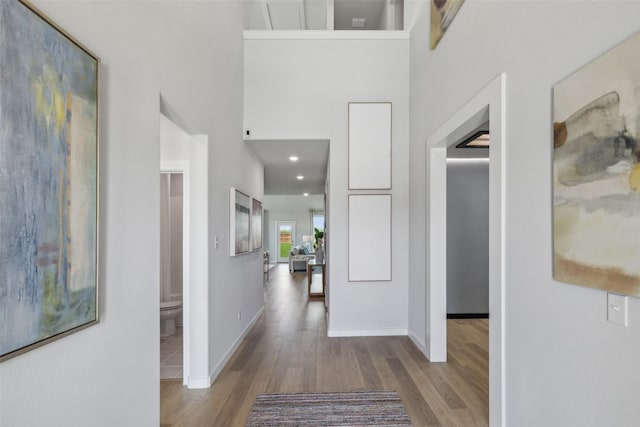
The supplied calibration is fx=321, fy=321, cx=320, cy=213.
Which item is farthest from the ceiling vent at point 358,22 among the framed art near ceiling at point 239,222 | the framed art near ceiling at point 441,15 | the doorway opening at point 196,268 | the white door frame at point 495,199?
the doorway opening at point 196,268

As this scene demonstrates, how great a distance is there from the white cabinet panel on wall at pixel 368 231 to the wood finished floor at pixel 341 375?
34.1 inches

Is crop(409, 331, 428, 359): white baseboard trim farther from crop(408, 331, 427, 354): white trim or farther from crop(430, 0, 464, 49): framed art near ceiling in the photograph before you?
crop(430, 0, 464, 49): framed art near ceiling

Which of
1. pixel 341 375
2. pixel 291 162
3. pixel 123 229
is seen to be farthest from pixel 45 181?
pixel 291 162

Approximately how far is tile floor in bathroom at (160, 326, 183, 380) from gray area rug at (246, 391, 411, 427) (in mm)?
1016

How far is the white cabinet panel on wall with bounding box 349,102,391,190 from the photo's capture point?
4.06 m

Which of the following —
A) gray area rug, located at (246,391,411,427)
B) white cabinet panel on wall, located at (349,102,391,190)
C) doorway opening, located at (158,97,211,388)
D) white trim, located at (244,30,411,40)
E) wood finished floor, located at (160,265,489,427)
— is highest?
white trim, located at (244,30,411,40)

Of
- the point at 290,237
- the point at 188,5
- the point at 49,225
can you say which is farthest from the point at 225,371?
the point at 290,237

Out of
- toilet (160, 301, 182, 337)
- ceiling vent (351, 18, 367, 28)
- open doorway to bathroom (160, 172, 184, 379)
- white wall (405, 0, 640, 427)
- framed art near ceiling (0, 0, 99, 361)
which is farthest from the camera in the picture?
ceiling vent (351, 18, 367, 28)

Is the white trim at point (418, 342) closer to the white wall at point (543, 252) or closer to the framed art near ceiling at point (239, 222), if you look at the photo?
the white wall at point (543, 252)

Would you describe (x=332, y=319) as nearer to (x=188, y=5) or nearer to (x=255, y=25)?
(x=188, y=5)

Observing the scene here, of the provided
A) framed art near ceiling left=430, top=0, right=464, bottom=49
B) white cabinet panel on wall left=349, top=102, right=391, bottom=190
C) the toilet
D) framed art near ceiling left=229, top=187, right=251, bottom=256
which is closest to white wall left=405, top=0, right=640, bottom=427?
framed art near ceiling left=430, top=0, right=464, bottom=49

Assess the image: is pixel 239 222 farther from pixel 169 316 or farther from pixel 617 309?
pixel 617 309

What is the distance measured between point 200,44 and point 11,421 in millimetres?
2539

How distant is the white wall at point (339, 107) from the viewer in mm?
4062
